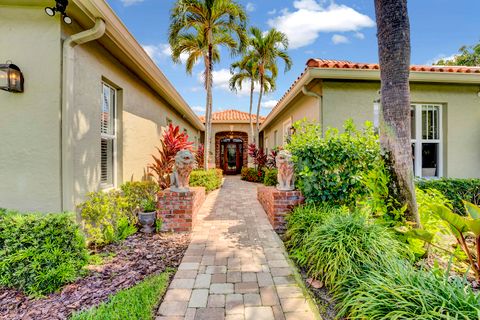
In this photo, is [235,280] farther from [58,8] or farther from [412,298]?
[58,8]

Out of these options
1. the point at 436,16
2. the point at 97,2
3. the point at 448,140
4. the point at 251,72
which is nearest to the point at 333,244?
the point at 97,2

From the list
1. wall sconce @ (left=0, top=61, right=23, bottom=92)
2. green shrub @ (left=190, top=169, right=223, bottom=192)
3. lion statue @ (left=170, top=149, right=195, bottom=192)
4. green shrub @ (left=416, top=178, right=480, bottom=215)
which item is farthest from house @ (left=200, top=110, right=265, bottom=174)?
wall sconce @ (left=0, top=61, right=23, bottom=92)

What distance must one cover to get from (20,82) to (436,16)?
1082cm

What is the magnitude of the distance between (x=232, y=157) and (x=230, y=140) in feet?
4.30

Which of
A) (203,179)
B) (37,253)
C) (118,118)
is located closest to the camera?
(37,253)

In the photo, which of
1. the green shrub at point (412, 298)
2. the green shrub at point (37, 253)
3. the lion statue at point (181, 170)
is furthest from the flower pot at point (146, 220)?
the green shrub at point (412, 298)

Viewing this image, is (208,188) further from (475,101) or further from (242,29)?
(475,101)

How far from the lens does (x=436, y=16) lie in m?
7.38

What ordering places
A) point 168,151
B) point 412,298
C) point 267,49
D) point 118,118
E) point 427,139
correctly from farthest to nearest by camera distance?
point 267,49
point 168,151
point 427,139
point 118,118
point 412,298

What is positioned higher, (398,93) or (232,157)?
(398,93)

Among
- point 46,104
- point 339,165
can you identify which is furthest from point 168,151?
point 339,165

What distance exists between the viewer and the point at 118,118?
5.11 metres

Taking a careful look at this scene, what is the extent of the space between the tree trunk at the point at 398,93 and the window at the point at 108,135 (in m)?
4.97

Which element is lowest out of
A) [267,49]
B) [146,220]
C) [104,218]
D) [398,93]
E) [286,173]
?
[146,220]
